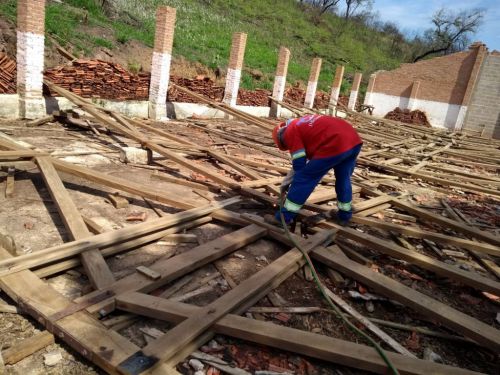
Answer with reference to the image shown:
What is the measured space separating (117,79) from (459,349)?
38.0 ft

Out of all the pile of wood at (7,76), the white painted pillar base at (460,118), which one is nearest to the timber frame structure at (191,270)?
the pile of wood at (7,76)

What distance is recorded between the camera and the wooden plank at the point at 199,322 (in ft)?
6.66

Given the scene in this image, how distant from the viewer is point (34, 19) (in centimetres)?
853

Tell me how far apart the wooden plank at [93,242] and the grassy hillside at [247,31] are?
1232 cm

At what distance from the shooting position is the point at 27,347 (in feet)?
6.97

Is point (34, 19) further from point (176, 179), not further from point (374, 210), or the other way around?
point (374, 210)

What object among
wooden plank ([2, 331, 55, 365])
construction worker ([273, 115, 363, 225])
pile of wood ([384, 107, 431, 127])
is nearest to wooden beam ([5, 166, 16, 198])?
wooden plank ([2, 331, 55, 365])

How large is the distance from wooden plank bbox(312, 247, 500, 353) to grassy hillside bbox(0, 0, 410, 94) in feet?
45.4

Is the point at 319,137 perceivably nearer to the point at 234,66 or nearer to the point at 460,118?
the point at 234,66

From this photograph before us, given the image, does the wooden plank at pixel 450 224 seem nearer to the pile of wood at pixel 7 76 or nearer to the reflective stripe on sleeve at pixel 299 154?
the reflective stripe on sleeve at pixel 299 154

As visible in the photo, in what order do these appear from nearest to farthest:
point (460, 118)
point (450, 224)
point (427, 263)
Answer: point (427, 263) → point (450, 224) → point (460, 118)

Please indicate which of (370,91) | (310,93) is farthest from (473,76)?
(310,93)

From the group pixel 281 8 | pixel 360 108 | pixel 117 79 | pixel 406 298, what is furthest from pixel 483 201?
pixel 281 8

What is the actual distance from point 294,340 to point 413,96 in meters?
29.8
